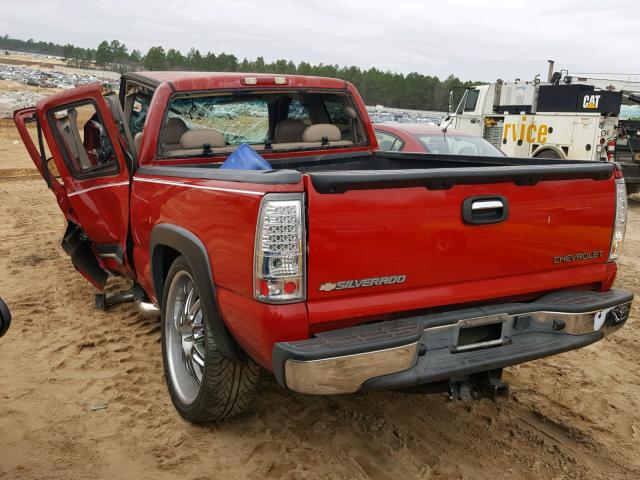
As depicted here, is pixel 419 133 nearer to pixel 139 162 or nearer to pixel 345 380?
pixel 139 162

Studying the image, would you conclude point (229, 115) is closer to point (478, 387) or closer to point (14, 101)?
point (478, 387)

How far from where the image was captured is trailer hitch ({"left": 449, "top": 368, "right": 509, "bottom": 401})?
3.05 meters

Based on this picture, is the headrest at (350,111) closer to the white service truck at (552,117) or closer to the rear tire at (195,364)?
the rear tire at (195,364)

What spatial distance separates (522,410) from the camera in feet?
12.6

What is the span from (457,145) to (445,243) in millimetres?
6249

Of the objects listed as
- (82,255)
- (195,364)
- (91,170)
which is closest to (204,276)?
(195,364)

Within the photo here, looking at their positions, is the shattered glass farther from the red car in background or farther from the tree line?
the tree line

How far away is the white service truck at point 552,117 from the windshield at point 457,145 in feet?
16.9

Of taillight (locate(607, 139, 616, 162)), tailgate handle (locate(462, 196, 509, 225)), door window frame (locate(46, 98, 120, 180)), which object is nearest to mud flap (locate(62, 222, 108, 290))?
A: door window frame (locate(46, 98, 120, 180))

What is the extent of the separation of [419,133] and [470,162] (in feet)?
13.3

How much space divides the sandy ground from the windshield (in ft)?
13.7

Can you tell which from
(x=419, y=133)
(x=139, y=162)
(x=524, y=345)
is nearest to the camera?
(x=524, y=345)

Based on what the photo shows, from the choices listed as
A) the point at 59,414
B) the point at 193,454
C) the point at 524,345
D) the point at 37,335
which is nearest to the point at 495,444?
the point at 524,345

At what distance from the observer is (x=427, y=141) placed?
846 centimetres
